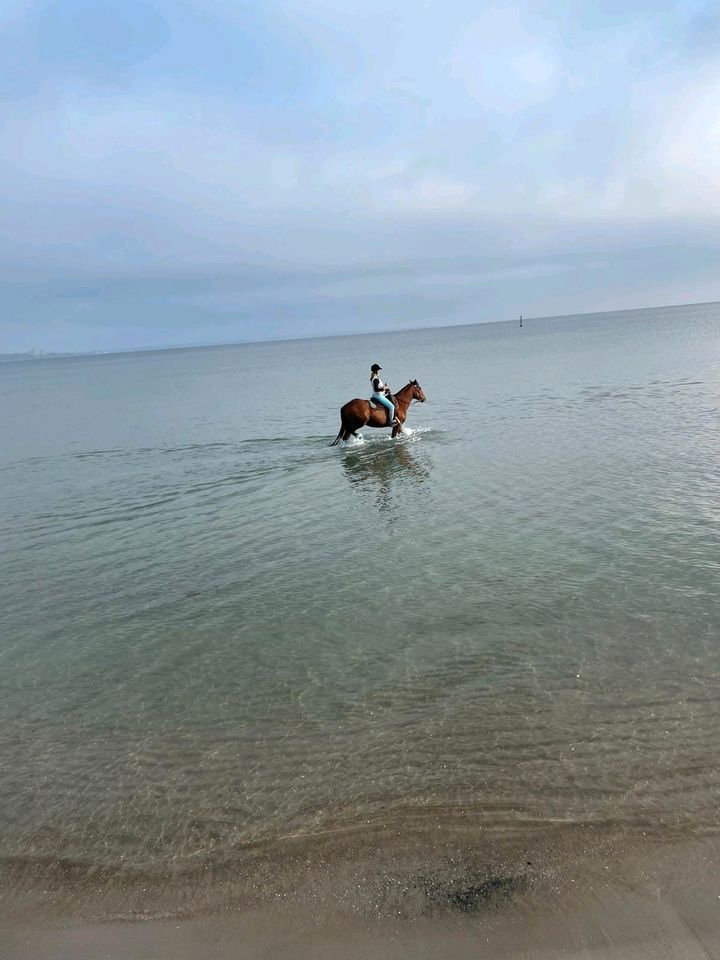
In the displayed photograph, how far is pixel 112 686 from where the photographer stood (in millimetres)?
8164

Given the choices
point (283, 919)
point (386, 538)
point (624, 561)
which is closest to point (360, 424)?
point (386, 538)

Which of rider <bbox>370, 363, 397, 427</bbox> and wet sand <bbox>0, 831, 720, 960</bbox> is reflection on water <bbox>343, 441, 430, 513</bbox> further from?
wet sand <bbox>0, 831, 720, 960</bbox>

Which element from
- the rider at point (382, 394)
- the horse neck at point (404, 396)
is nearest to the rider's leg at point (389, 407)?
→ the rider at point (382, 394)

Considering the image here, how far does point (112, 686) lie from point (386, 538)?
658cm

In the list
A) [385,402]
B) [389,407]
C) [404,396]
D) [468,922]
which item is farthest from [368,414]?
[468,922]

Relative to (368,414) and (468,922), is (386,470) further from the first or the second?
(468,922)

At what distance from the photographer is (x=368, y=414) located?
2564cm

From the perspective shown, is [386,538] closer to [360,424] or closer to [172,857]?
[172,857]

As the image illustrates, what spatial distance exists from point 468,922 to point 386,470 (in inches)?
658

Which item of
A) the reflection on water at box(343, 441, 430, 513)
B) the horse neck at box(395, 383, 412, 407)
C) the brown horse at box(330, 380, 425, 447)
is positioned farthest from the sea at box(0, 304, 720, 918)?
the horse neck at box(395, 383, 412, 407)

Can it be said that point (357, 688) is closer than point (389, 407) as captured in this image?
Yes

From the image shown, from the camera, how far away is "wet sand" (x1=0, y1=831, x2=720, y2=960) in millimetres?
4160

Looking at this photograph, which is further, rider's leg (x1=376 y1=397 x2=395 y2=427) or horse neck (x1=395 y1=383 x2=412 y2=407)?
horse neck (x1=395 y1=383 x2=412 y2=407)

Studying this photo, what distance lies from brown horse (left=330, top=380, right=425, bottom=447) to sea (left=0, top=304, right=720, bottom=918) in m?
7.63
